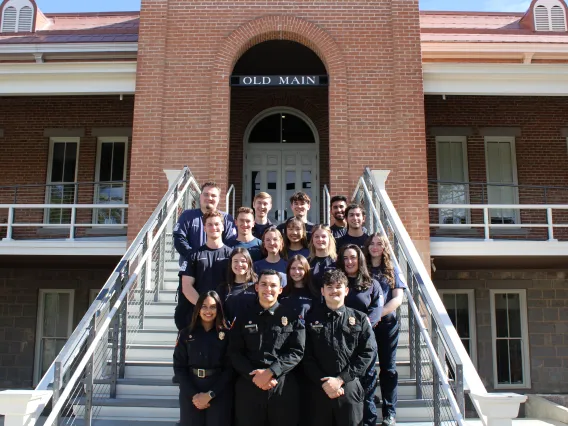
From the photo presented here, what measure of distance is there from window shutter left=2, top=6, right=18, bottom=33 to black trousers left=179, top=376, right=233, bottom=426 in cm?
1441

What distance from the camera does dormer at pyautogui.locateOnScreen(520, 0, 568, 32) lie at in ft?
52.1

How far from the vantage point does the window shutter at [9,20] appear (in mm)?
15984

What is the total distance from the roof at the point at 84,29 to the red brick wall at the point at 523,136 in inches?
305

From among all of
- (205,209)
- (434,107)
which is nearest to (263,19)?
(434,107)

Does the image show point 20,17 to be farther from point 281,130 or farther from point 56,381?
point 56,381

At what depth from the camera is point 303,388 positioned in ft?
15.3

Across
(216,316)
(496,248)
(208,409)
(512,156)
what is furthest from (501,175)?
(208,409)

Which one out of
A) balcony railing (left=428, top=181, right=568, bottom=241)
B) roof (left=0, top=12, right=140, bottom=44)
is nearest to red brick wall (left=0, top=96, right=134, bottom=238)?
roof (left=0, top=12, right=140, bottom=44)

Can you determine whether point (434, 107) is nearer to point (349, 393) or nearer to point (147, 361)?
point (147, 361)

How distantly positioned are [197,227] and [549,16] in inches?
534

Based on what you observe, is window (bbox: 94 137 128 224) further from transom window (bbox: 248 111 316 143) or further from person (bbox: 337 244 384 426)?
person (bbox: 337 244 384 426)

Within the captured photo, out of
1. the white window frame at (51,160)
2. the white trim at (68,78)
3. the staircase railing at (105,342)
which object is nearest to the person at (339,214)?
the staircase railing at (105,342)

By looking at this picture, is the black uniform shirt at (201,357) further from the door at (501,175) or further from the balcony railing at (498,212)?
the door at (501,175)

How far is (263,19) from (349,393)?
8641 mm
